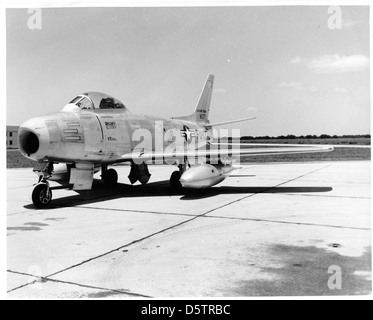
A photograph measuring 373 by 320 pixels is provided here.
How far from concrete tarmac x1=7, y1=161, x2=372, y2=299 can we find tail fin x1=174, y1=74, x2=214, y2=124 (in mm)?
7468

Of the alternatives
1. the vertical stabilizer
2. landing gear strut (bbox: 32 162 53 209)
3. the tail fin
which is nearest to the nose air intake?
landing gear strut (bbox: 32 162 53 209)

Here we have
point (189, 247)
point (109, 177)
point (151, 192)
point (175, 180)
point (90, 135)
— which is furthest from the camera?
point (109, 177)

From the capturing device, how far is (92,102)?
8891 mm

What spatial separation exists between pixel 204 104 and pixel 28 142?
32.1ft

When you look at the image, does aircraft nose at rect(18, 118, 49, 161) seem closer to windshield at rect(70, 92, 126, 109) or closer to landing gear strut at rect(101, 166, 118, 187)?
windshield at rect(70, 92, 126, 109)

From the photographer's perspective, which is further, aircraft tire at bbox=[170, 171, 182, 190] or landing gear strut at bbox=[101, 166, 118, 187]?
landing gear strut at bbox=[101, 166, 118, 187]

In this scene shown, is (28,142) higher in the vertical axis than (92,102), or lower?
lower

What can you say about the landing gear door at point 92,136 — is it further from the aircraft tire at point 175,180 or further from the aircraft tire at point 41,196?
the aircraft tire at point 175,180

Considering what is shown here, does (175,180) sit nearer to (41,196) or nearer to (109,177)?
(109,177)

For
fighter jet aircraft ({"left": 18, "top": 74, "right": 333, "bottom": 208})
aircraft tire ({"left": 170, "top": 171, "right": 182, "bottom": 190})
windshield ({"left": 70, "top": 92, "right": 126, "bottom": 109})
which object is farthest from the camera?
aircraft tire ({"left": 170, "top": 171, "right": 182, "bottom": 190})

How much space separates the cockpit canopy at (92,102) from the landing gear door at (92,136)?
0.30 metres

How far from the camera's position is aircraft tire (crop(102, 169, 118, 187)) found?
11.6 meters

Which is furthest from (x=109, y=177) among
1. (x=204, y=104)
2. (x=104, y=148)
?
(x=204, y=104)

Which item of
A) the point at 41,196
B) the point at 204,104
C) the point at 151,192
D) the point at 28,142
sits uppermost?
the point at 204,104
